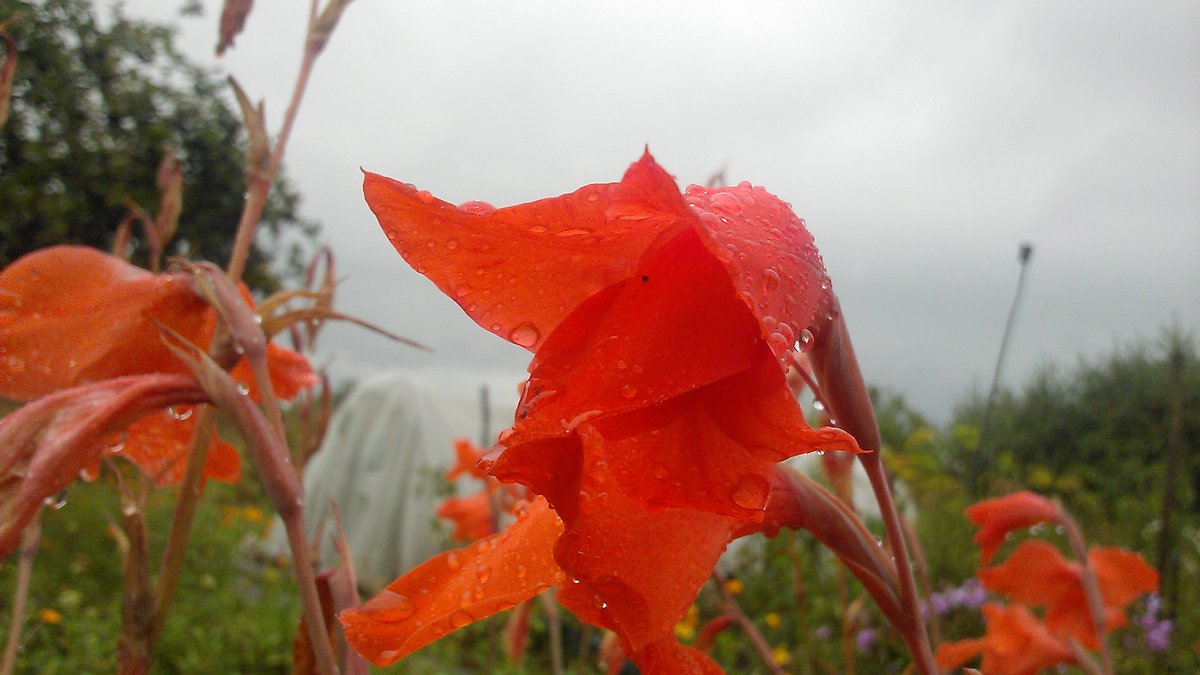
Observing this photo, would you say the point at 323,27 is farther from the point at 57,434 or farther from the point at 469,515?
the point at 469,515

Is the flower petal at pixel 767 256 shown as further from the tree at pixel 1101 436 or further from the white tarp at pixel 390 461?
the white tarp at pixel 390 461

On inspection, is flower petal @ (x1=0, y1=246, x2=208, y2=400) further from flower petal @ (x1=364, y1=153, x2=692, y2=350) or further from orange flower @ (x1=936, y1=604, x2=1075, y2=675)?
orange flower @ (x1=936, y1=604, x2=1075, y2=675)

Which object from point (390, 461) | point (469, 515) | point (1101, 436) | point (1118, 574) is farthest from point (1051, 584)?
point (390, 461)

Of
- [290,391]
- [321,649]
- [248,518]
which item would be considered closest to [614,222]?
[321,649]

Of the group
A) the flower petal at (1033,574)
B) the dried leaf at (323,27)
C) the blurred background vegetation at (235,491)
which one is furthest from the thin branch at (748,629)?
the dried leaf at (323,27)

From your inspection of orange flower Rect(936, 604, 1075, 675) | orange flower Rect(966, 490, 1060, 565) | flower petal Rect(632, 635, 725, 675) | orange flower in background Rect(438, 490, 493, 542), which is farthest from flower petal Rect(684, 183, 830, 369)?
orange flower in background Rect(438, 490, 493, 542)
